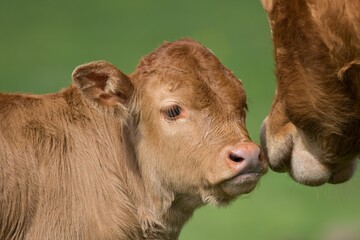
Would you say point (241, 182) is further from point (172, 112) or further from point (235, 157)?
point (172, 112)

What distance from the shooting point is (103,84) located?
4875 mm

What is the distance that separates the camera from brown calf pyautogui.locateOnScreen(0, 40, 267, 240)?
4.69m

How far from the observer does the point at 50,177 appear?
15.7 ft

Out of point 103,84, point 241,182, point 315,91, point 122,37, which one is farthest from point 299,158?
point 122,37

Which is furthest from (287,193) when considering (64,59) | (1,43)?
(1,43)

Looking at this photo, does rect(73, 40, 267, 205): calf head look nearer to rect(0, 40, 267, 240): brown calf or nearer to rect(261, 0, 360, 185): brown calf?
rect(0, 40, 267, 240): brown calf

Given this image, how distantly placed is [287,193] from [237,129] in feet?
10.8

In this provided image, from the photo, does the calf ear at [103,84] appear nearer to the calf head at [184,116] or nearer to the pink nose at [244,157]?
the calf head at [184,116]

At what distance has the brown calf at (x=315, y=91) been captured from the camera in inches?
184

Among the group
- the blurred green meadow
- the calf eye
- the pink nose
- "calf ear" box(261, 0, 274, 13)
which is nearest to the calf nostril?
the pink nose

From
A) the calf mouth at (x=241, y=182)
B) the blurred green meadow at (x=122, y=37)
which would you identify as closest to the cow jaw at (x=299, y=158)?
the calf mouth at (x=241, y=182)

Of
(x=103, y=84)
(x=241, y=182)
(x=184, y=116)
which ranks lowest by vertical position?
(x=241, y=182)

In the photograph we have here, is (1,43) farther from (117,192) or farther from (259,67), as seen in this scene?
(117,192)

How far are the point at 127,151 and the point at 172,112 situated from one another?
0.31m
